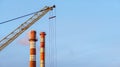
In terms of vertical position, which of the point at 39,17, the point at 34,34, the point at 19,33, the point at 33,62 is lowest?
the point at 33,62

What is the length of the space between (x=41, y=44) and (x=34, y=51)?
1894 centimetres

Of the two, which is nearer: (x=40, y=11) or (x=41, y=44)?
(x=40, y=11)

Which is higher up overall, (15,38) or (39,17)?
(39,17)

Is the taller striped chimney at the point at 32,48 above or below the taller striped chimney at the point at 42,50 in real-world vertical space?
below

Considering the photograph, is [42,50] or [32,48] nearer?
[32,48]

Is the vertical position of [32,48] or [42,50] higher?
[42,50]

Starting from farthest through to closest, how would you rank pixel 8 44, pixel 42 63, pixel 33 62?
pixel 42 63
pixel 8 44
pixel 33 62

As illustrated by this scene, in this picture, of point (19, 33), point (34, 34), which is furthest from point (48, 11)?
point (34, 34)

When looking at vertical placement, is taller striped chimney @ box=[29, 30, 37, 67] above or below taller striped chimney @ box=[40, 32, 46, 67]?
below

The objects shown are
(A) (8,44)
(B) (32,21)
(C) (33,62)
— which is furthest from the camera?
(B) (32,21)

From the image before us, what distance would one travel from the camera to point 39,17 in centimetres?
5128

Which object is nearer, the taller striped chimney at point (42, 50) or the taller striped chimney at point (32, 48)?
the taller striped chimney at point (32, 48)

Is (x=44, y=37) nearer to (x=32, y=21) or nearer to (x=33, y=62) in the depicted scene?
(x=32, y=21)

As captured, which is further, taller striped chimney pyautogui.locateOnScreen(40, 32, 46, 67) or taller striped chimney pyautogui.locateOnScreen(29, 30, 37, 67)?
taller striped chimney pyautogui.locateOnScreen(40, 32, 46, 67)
